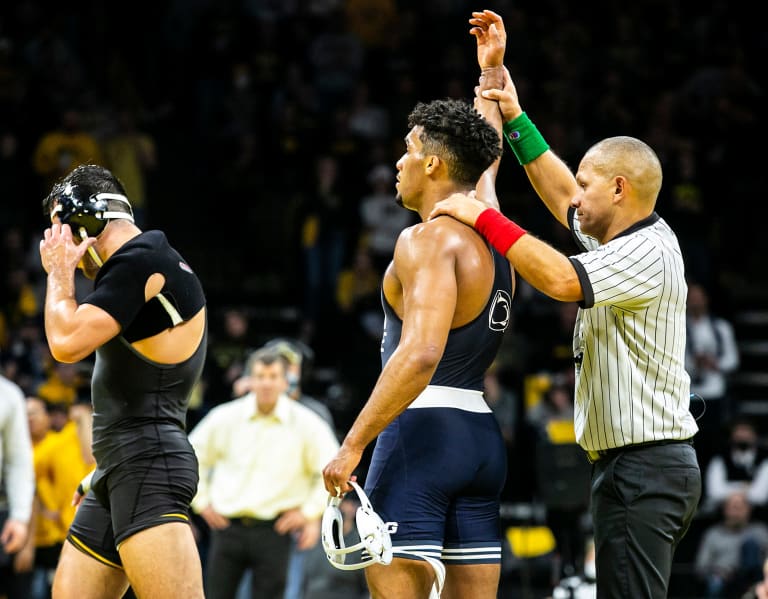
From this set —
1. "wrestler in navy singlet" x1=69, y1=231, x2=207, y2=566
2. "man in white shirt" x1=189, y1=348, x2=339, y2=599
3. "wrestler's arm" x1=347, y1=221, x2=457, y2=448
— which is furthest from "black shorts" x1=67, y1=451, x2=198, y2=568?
"man in white shirt" x1=189, y1=348, x2=339, y2=599

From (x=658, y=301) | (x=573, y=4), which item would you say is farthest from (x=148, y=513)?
(x=573, y=4)

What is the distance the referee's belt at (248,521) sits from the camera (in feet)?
27.7

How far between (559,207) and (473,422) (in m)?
1.31

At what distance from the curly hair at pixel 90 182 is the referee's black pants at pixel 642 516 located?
2224 mm

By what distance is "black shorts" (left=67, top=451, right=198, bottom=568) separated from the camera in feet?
15.6

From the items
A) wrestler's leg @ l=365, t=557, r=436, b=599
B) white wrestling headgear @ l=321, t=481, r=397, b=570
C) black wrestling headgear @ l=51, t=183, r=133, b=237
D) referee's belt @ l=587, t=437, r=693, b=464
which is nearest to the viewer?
white wrestling headgear @ l=321, t=481, r=397, b=570

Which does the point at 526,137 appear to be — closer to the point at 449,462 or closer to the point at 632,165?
the point at 632,165

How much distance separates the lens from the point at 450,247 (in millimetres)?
4594

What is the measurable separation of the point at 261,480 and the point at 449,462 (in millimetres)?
4169

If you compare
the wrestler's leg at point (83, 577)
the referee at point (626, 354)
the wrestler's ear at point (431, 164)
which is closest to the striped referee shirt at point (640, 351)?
the referee at point (626, 354)

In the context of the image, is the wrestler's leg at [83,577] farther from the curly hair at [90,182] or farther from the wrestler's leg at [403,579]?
the curly hair at [90,182]

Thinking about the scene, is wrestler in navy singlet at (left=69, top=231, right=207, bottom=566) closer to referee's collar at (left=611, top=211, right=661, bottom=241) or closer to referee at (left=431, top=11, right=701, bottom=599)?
referee at (left=431, top=11, right=701, bottom=599)

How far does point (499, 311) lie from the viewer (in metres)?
4.79

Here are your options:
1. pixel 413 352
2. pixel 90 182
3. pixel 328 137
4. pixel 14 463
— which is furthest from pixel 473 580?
pixel 328 137
